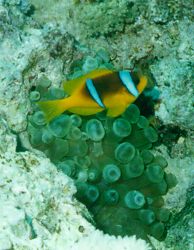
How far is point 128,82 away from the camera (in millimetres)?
3031

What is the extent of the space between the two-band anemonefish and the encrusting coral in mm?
269

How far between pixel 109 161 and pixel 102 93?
68 centimetres

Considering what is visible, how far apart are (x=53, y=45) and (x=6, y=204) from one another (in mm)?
1759

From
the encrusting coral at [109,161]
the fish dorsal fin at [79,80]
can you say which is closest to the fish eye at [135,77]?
the fish dorsal fin at [79,80]

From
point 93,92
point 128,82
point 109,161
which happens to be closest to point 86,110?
point 93,92

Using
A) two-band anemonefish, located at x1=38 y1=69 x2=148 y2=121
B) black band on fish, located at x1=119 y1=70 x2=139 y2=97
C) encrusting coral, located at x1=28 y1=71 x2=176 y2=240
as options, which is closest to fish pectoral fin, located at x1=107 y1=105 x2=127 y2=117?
two-band anemonefish, located at x1=38 y1=69 x2=148 y2=121

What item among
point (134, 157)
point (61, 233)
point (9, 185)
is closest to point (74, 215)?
point (61, 233)

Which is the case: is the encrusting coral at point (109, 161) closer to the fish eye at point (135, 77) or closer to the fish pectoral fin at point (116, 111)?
the fish pectoral fin at point (116, 111)

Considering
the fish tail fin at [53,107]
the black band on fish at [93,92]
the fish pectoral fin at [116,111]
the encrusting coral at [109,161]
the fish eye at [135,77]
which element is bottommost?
the encrusting coral at [109,161]

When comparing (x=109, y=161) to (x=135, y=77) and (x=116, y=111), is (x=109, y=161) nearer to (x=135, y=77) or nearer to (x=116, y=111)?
(x=116, y=111)

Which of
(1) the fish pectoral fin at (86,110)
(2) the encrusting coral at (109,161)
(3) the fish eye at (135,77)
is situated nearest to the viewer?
(3) the fish eye at (135,77)

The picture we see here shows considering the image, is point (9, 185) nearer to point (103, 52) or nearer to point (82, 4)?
point (103, 52)

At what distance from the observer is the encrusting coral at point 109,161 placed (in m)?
3.32

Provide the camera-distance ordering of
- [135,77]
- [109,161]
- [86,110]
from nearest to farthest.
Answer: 1. [135,77]
2. [86,110]
3. [109,161]
